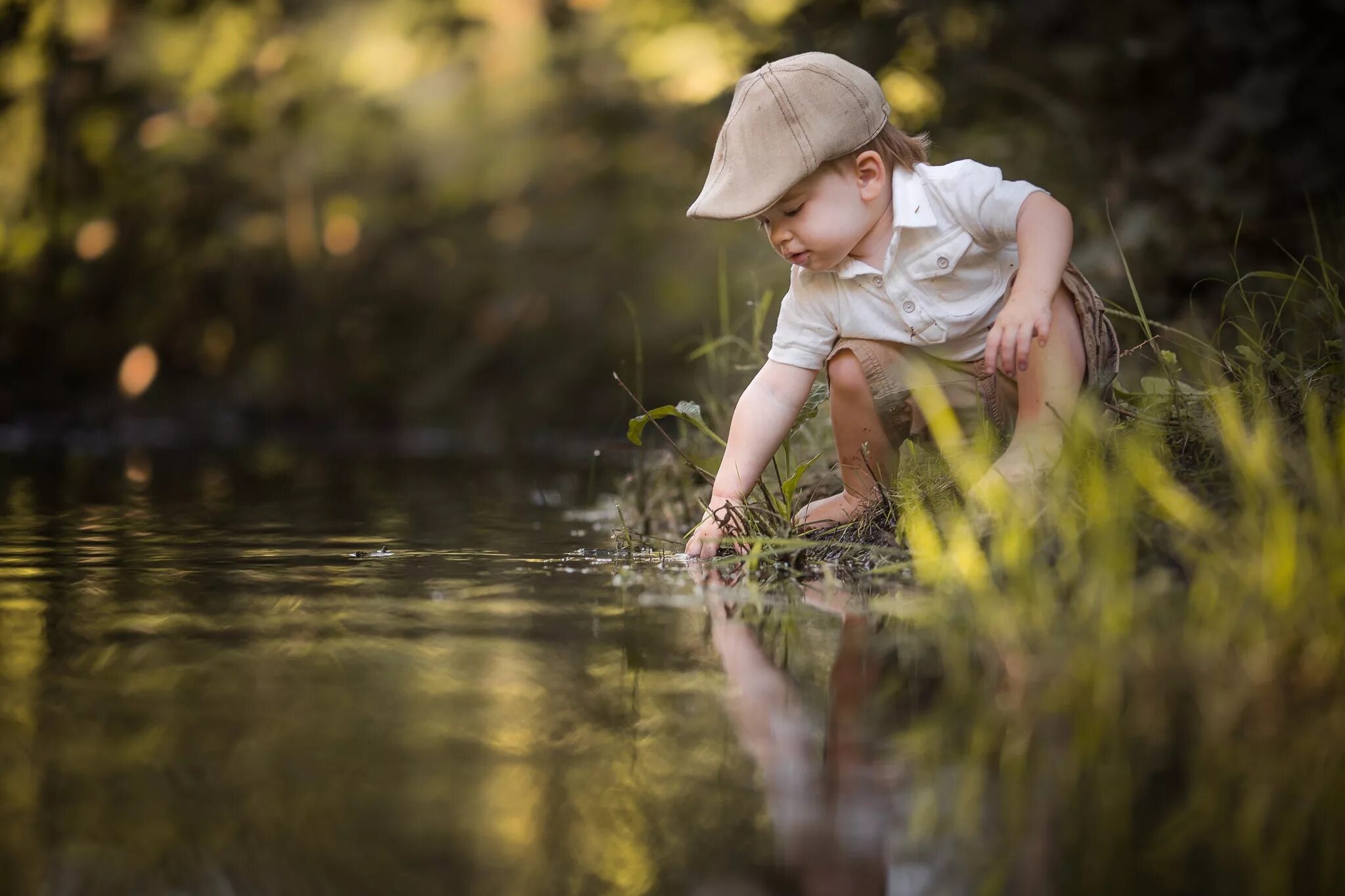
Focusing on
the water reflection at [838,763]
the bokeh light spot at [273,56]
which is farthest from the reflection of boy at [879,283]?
the bokeh light spot at [273,56]

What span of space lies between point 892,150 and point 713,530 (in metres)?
0.67

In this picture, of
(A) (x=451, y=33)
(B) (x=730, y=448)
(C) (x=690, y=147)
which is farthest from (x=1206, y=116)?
(A) (x=451, y=33)

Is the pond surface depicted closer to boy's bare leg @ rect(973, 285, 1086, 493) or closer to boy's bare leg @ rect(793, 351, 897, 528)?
boy's bare leg @ rect(793, 351, 897, 528)

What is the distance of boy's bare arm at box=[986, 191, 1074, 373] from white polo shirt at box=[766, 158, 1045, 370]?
52 millimetres

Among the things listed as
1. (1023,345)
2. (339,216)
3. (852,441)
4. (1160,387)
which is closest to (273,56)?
(339,216)

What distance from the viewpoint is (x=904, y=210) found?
233 centimetres

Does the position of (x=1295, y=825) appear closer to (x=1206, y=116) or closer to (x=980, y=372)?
(x=980, y=372)

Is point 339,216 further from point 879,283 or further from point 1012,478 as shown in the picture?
point 1012,478

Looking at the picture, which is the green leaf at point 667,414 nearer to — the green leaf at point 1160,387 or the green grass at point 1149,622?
the green grass at point 1149,622

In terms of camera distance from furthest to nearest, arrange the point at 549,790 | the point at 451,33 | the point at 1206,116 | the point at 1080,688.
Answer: the point at 451,33, the point at 1206,116, the point at 1080,688, the point at 549,790

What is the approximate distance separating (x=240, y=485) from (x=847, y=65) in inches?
95.1

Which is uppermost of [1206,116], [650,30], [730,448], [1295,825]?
[650,30]

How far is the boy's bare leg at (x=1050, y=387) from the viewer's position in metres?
2.23

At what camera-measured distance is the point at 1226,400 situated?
6.11 ft
